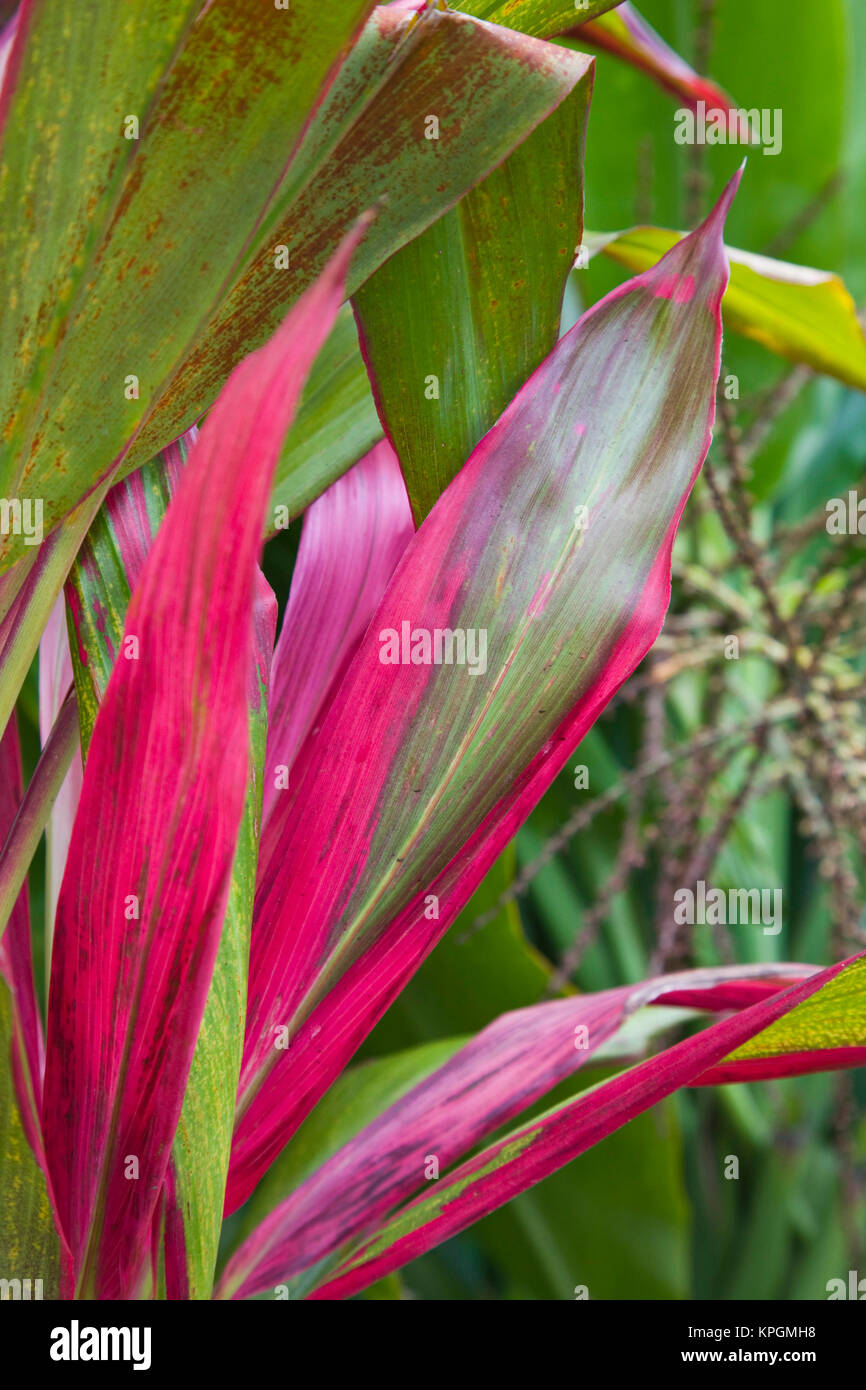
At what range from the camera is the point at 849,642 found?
61cm

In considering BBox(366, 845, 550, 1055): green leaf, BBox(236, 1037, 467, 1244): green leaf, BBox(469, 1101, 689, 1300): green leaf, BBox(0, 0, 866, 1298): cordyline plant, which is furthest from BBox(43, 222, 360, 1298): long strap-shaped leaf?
BBox(469, 1101, 689, 1300): green leaf

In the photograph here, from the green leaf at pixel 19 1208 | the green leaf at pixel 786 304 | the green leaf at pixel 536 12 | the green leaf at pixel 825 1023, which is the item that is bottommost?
the green leaf at pixel 19 1208

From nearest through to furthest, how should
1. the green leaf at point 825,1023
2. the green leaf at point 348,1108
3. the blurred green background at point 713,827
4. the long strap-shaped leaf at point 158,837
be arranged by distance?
the long strap-shaped leaf at point 158,837 → the green leaf at point 825,1023 → the green leaf at point 348,1108 → the blurred green background at point 713,827

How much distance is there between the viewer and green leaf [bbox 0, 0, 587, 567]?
229 mm

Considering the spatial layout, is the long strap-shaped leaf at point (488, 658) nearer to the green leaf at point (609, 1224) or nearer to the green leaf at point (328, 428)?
the green leaf at point (328, 428)

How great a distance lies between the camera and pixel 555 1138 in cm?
31

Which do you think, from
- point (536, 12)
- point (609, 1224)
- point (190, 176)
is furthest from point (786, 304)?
point (609, 1224)

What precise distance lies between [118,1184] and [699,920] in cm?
44

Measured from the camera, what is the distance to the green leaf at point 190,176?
229mm

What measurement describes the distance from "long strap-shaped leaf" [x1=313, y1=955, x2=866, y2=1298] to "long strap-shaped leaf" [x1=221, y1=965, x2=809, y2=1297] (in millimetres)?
30

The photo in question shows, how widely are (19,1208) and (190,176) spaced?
248 mm

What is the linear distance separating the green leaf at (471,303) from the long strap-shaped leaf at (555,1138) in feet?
0.61

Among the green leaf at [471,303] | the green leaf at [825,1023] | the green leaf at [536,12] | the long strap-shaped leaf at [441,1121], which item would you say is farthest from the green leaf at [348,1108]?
the green leaf at [536,12]
